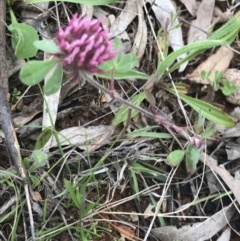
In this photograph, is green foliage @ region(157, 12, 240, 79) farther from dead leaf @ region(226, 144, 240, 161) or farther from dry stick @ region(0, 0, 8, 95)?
dry stick @ region(0, 0, 8, 95)

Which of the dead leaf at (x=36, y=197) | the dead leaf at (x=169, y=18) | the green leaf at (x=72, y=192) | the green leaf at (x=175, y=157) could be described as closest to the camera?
the green leaf at (x=72, y=192)

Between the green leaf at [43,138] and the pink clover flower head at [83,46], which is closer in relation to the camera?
the pink clover flower head at [83,46]

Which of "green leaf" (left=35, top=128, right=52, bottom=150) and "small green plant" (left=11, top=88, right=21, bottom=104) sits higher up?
"small green plant" (left=11, top=88, right=21, bottom=104)

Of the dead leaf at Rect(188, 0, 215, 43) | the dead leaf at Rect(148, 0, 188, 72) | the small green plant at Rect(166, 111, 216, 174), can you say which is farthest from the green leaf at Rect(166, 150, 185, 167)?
the dead leaf at Rect(188, 0, 215, 43)

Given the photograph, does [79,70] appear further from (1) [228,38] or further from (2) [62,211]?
(1) [228,38]

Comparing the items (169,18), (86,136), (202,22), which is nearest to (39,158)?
(86,136)

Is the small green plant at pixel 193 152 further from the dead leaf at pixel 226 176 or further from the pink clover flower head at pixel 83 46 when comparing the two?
the pink clover flower head at pixel 83 46

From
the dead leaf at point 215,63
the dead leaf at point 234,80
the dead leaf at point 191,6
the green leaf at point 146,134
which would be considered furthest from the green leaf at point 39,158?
the dead leaf at point 191,6

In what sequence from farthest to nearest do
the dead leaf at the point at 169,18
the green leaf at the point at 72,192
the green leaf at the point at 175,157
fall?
1. the dead leaf at the point at 169,18
2. the green leaf at the point at 175,157
3. the green leaf at the point at 72,192
